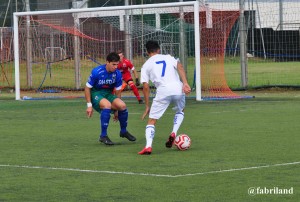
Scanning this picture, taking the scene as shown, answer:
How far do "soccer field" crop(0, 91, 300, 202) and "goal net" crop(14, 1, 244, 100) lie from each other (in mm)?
6741

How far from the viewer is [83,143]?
49.8 ft

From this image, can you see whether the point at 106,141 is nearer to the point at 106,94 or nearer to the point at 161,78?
the point at 106,94

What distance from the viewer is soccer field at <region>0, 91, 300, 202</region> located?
9734 mm

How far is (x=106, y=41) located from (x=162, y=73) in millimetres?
17575

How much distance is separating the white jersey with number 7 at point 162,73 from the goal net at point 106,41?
12.3 meters

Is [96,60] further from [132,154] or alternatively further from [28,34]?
[132,154]

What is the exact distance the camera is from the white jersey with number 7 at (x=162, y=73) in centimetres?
1371

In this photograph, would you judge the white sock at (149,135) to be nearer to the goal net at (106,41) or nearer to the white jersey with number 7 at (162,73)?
the white jersey with number 7 at (162,73)

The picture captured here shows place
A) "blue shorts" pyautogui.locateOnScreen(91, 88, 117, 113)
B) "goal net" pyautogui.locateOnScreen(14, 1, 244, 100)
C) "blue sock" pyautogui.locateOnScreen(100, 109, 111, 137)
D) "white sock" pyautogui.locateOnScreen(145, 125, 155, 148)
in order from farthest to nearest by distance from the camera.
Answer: "goal net" pyautogui.locateOnScreen(14, 1, 244, 100)
"blue shorts" pyautogui.locateOnScreen(91, 88, 117, 113)
"blue sock" pyautogui.locateOnScreen(100, 109, 111, 137)
"white sock" pyautogui.locateOnScreen(145, 125, 155, 148)

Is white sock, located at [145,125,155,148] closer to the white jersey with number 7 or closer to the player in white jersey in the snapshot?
the player in white jersey

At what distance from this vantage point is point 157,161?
12.4 metres

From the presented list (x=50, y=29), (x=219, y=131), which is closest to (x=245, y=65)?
(x=50, y=29)

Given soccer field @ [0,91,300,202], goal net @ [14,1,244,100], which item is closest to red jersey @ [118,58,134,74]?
goal net @ [14,1,244,100]

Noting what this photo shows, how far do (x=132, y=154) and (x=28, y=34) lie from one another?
19813 mm
